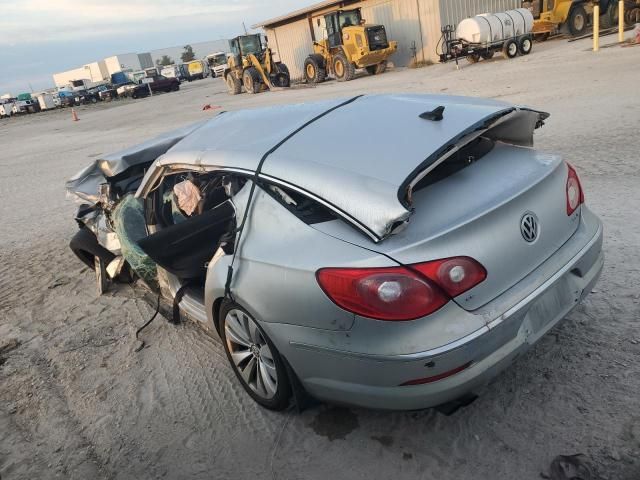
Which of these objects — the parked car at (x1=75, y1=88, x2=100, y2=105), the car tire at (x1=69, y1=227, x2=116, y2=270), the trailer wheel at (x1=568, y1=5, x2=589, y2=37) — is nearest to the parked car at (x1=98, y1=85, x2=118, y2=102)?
the parked car at (x1=75, y1=88, x2=100, y2=105)

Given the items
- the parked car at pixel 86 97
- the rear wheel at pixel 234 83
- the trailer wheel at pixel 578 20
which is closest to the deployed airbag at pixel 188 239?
the trailer wheel at pixel 578 20

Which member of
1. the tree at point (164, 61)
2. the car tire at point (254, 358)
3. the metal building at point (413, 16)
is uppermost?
the tree at point (164, 61)

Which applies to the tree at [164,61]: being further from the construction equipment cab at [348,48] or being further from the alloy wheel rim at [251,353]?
the alloy wheel rim at [251,353]

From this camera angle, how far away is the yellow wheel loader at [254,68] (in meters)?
27.2

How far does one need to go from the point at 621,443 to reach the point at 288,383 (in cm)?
151

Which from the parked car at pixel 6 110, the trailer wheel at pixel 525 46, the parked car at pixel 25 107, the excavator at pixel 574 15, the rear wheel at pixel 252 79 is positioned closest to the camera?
the trailer wheel at pixel 525 46

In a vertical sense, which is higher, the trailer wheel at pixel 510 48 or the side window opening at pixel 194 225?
the side window opening at pixel 194 225

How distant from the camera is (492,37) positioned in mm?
20078

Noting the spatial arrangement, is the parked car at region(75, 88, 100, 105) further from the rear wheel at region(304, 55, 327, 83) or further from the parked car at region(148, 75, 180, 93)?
the rear wheel at region(304, 55, 327, 83)

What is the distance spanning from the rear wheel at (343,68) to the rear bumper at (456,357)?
23.2 m

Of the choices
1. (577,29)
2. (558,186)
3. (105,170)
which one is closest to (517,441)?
(558,186)

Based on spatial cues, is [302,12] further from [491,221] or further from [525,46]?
[491,221]

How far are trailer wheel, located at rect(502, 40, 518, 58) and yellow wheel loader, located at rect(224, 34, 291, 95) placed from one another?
11.7 meters

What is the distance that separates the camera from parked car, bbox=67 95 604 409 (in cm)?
207
